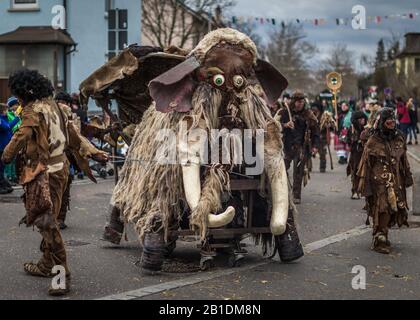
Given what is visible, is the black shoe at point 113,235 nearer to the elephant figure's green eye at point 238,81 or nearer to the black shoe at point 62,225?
the black shoe at point 62,225

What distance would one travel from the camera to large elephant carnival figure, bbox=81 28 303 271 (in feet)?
27.1

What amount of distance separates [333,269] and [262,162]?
4.31ft

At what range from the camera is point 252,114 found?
8562mm

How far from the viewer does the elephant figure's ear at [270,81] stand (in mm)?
9289

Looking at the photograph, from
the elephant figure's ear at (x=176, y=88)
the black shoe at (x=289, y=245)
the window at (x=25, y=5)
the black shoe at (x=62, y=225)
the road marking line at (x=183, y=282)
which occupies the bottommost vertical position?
the black shoe at (x=62, y=225)

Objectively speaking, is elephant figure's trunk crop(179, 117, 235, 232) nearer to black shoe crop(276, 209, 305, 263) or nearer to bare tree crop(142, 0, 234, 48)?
black shoe crop(276, 209, 305, 263)

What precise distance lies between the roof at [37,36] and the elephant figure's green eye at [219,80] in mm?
21976

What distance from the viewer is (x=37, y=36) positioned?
29906 millimetres

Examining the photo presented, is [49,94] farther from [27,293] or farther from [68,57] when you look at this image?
[68,57]

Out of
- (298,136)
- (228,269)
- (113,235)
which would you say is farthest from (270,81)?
(298,136)

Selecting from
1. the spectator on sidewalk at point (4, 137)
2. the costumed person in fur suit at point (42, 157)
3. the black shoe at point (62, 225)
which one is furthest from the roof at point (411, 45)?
the costumed person in fur suit at point (42, 157)

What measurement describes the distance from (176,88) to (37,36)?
2246 centimetres
